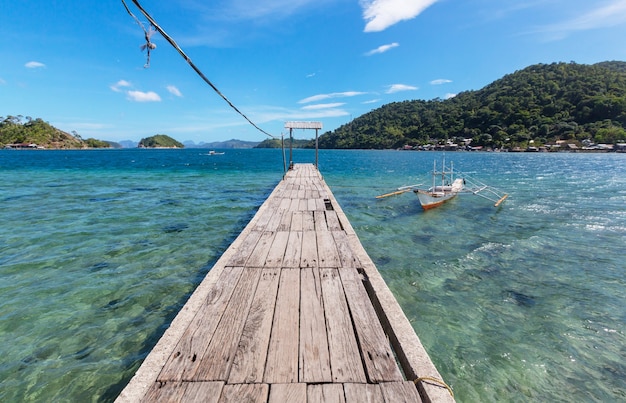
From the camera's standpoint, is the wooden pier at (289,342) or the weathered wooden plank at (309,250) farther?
the weathered wooden plank at (309,250)

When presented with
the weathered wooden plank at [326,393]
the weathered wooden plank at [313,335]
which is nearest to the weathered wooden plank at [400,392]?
the weathered wooden plank at [326,393]

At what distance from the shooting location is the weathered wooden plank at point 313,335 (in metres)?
2.60

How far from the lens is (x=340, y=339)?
307 centimetres

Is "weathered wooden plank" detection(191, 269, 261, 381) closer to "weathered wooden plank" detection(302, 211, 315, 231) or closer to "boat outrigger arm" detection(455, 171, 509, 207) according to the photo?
"weathered wooden plank" detection(302, 211, 315, 231)

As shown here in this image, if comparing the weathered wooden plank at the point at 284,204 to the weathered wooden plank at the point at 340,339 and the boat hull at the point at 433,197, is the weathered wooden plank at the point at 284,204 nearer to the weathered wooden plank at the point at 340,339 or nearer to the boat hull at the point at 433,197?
the weathered wooden plank at the point at 340,339

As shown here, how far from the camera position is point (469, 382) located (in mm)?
4316

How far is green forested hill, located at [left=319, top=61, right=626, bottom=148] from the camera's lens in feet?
378

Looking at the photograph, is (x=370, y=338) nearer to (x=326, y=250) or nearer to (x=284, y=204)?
(x=326, y=250)

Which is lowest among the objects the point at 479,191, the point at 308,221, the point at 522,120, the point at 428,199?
the point at 479,191

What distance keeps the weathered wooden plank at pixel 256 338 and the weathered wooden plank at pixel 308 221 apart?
9.93ft

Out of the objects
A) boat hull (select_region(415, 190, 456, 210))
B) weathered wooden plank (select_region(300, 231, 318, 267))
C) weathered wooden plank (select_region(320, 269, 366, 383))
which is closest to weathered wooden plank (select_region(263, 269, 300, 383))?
weathered wooden plank (select_region(320, 269, 366, 383))

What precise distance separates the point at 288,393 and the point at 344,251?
3.45 m

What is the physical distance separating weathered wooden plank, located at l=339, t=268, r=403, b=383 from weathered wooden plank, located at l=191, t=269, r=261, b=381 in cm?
131

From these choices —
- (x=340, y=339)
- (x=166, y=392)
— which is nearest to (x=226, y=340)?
(x=166, y=392)
